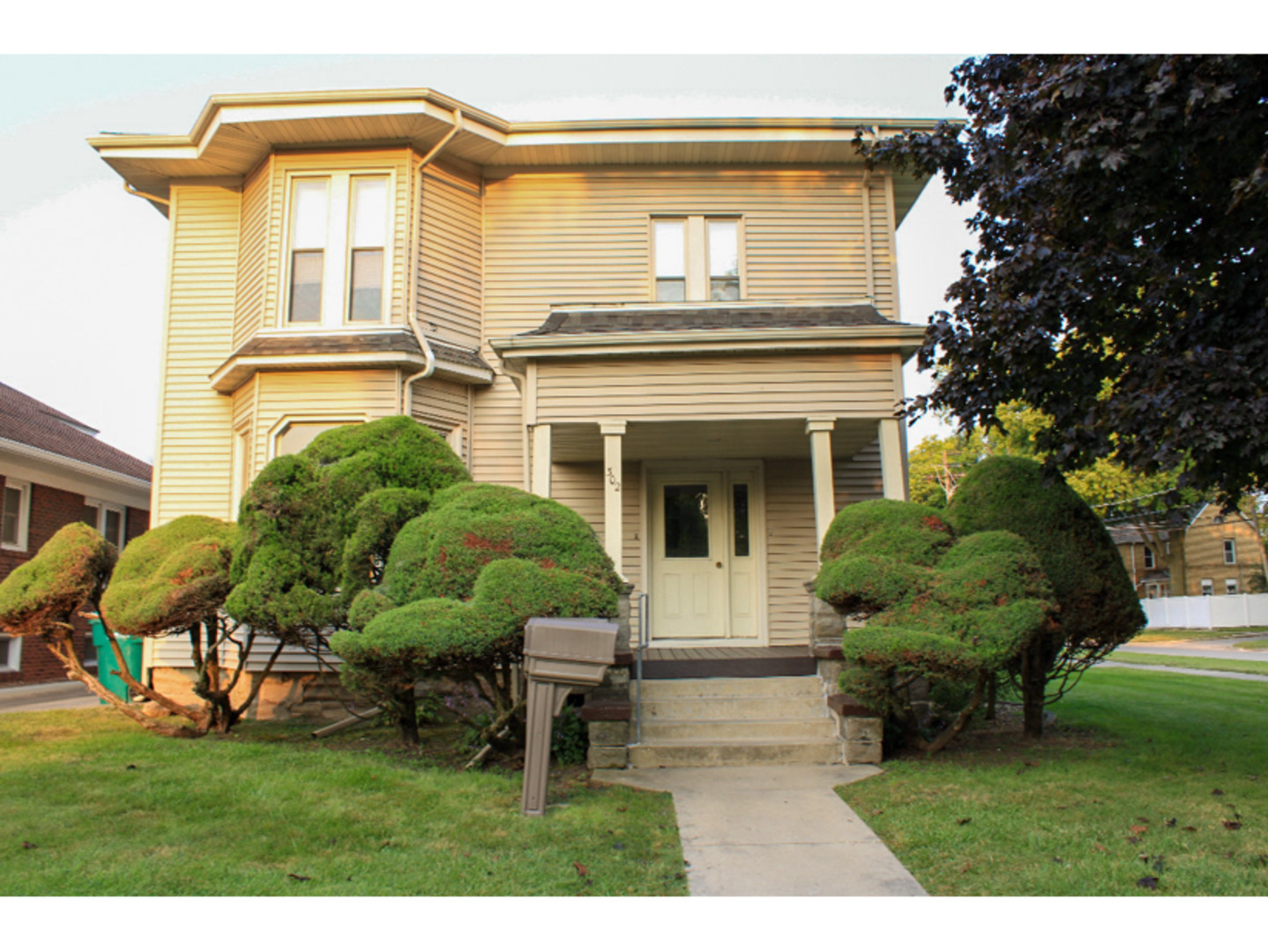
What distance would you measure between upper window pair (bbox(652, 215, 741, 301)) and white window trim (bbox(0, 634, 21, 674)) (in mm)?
11695

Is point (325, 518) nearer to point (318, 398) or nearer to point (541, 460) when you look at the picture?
point (541, 460)

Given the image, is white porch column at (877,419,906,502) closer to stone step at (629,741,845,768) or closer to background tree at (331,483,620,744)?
stone step at (629,741,845,768)

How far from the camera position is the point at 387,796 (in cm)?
516

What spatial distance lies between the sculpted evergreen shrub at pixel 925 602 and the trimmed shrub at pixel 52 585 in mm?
6389

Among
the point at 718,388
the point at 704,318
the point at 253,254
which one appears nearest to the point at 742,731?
the point at 718,388

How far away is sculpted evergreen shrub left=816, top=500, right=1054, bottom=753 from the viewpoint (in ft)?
17.6

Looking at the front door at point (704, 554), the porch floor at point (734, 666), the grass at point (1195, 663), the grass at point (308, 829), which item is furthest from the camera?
the grass at point (1195, 663)

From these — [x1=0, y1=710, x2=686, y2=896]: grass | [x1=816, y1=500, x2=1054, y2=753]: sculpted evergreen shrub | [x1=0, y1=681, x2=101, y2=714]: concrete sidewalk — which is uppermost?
[x1=816, y1=500, x2=1054, y2=753]: sculpted evergreen shrub

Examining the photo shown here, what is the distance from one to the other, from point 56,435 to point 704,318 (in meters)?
13.5

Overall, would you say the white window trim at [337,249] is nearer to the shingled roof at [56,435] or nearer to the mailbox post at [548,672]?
the mailbox post at [548,672]

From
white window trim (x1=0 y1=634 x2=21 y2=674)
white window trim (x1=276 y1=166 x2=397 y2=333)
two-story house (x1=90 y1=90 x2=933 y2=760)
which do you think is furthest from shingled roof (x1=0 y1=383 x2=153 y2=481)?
white window trim (x1=276 y1=166 x2=397 y2=333)

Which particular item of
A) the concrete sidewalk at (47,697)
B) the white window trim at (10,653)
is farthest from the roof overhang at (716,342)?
the white window trim at (10,653)

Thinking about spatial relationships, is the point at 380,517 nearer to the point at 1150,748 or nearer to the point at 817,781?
the point at 817,781

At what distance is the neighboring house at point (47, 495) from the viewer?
13.1m
